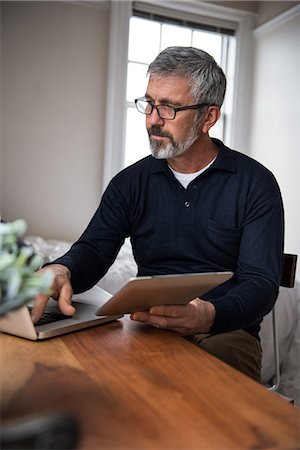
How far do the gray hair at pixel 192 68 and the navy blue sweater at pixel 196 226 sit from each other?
0.19m

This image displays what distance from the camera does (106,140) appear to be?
3.66 meters

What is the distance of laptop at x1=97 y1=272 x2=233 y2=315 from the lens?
0.88m

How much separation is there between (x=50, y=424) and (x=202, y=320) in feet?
2.56

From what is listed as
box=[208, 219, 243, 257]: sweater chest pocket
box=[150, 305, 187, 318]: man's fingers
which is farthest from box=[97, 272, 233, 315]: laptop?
box=[208, 219, 243, 257]: sweater chest pocket

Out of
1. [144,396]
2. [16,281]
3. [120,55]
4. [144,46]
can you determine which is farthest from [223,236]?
[144,46]

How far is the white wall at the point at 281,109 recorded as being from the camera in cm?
351

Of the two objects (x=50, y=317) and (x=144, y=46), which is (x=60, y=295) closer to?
(x=50, y=317)

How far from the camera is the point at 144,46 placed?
383 centimetres

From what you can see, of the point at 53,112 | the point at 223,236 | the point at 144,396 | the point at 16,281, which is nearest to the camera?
the point at 16,281

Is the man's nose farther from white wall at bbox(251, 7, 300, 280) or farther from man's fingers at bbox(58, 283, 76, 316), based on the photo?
white wall at bbox(251, 7, 300, 280)

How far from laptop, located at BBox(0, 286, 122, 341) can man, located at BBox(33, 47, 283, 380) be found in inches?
6.7

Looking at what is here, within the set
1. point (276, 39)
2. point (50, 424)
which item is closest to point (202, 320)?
point (50, 424)

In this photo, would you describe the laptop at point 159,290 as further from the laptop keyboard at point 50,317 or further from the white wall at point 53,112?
the white wall at point 53,112

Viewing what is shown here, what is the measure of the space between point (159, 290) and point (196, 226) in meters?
0.59
